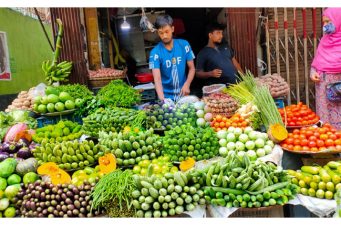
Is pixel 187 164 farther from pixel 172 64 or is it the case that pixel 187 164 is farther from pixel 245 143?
pixel 172 64

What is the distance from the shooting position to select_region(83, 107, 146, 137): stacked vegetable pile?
357 cm

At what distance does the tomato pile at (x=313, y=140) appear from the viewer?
128 inches

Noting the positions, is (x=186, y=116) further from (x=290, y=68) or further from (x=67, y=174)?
(x=290, y=68)

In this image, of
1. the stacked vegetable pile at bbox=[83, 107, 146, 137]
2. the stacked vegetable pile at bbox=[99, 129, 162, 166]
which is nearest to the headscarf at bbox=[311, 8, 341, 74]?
the stacked vegetable pile at bbox=[83, 107, 146, 137]

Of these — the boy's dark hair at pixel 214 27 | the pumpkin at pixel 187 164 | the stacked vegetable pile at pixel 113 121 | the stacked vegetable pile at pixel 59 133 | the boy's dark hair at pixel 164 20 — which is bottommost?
the pumpkin at pixel 187 164

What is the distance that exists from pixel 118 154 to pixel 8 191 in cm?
90

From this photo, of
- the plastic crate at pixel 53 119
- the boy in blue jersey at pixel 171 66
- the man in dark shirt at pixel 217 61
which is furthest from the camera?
the man in dark shirt at pixel 217 61

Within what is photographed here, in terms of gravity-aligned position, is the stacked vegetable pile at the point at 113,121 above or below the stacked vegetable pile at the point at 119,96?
below

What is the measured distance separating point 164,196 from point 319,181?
115cm

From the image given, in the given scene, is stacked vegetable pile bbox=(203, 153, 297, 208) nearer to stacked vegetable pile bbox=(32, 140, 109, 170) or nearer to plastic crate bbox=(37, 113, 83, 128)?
stacked vegetable pile bbox=(32, 140, 109, 170)

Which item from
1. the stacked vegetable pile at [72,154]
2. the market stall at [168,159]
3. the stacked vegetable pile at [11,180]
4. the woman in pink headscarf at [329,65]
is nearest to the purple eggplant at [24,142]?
the market stall at [168,159]

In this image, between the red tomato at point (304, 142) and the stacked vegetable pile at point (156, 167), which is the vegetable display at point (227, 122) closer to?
the red tomato at point (304, 142)

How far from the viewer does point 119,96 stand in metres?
4.25

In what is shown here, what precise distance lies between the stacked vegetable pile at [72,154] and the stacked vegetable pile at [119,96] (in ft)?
3.67
